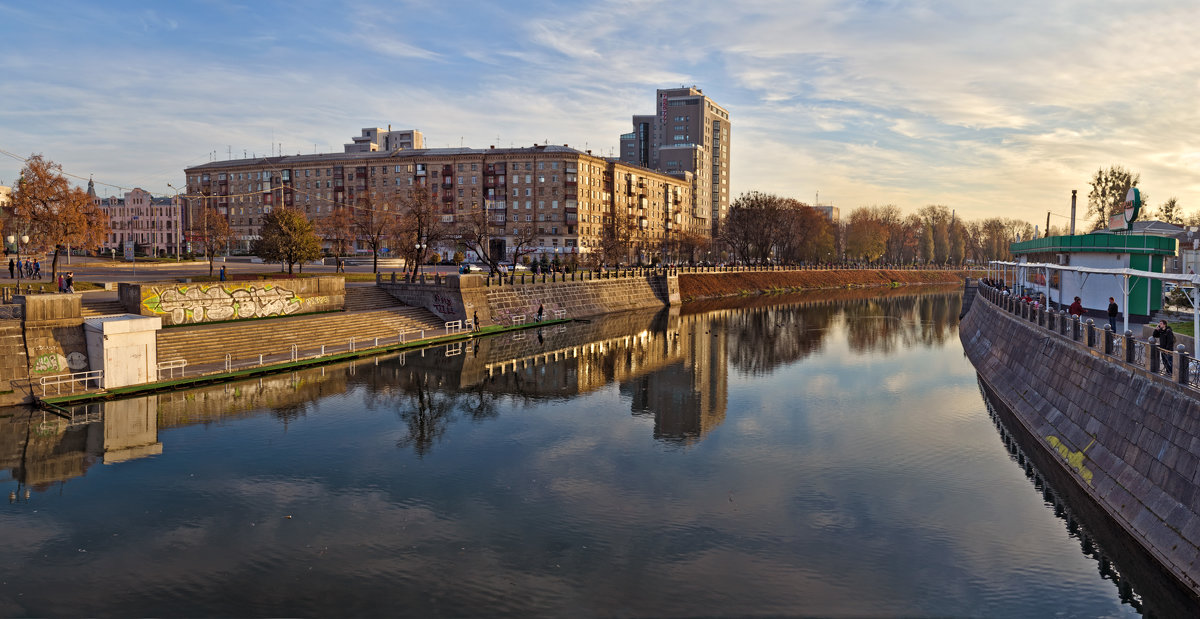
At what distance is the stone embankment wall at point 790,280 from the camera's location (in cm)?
10375

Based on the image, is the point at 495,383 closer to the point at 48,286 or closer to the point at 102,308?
the point at 102,308

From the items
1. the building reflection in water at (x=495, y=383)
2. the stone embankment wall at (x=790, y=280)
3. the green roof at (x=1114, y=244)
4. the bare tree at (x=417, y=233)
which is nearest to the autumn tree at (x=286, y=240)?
the bare tree at (x=417, y=233)

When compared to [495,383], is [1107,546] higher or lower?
lower

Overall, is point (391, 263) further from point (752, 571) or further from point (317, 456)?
point (752, 571)

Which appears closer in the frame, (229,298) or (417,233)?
(229,298)

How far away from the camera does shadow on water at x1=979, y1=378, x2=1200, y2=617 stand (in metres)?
15.8

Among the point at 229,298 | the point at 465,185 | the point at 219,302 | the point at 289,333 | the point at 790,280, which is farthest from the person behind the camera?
the point at 465,185

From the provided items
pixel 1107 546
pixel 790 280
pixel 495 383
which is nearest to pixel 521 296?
pixel 495 383

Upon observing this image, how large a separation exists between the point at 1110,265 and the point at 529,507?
36810 millimetres

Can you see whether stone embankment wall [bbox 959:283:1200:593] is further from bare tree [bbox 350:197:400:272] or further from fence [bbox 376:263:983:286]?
bare tree [bbox 350:197:400:272]

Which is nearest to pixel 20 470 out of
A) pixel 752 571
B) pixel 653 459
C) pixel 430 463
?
pixel 430 463

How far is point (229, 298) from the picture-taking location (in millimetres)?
44938

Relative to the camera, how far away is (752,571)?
1688 cm

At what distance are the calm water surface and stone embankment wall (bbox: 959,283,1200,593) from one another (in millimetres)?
1326
